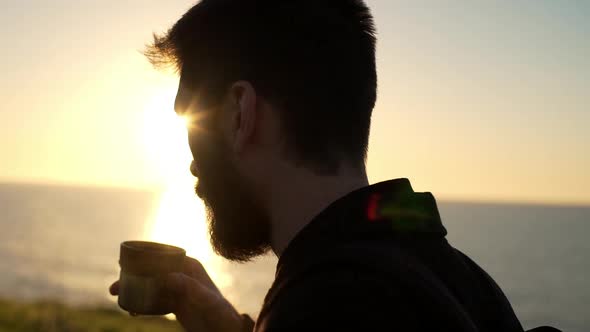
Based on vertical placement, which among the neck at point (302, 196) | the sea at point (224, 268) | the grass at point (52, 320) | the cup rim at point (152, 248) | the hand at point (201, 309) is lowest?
the sea at point (224, 268)

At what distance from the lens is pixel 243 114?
238 centimetres

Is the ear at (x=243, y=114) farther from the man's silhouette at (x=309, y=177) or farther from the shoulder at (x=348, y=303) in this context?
the shoulder at (x=348, y=303)

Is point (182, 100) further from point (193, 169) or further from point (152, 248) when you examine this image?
point (152, 248)

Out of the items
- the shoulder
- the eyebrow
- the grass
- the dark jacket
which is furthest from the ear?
the grass

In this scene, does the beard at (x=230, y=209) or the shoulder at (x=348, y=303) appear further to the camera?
the beard at (x=230, y=209)

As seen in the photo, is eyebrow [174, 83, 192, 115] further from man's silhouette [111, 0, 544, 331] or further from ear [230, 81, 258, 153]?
ear [230, 81, 258, 153]

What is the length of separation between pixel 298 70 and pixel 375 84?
0.37 meters

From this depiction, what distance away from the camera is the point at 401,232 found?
1903mm

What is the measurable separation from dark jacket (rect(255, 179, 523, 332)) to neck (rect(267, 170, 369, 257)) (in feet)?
0.51

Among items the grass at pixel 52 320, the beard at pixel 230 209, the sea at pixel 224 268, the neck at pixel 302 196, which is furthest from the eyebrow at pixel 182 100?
the sea at pixel 224 268

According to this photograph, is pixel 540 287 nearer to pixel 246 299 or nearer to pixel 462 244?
pixel 462 244

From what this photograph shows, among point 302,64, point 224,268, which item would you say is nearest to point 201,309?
point 302,64

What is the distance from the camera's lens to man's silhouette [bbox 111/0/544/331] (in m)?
1.65

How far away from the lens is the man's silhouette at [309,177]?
5.41 feet
